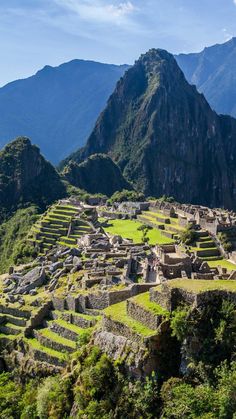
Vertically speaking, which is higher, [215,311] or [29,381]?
[215,311]

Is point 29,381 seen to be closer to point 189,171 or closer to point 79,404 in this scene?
point 79,404

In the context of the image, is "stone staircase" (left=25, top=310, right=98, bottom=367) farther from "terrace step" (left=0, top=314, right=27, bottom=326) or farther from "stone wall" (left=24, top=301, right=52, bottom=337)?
"terrace step" (left=0, top=314, right=27, bottom=326)

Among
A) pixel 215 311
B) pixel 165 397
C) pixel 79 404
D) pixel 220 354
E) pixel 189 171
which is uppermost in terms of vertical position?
pixel 215 311

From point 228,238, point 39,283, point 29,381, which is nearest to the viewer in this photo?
point 29,381

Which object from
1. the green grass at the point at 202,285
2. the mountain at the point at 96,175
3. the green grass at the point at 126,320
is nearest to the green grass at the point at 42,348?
the green grass at the point at 126,320

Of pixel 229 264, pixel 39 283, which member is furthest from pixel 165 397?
pixel 229 264

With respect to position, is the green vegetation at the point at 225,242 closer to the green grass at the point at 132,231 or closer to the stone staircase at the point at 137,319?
the green grass at the point at 132,231
